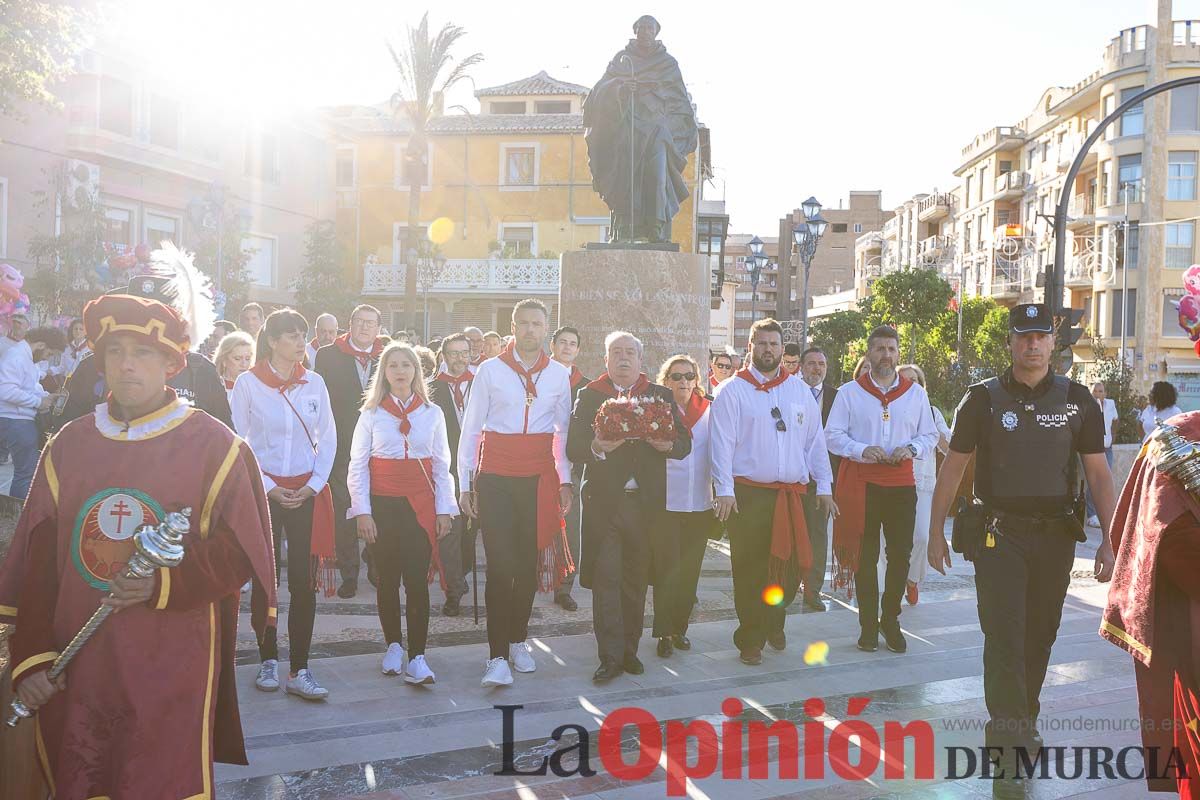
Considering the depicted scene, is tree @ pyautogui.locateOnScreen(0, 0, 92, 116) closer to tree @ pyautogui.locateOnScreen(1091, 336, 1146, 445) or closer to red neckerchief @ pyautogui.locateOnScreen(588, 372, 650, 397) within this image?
red neckerchief @ pyautogui.locateOnScreen(588, 372, 650, 397)

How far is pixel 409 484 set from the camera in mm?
6375

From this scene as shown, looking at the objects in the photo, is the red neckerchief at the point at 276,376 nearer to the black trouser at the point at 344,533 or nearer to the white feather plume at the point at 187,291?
the white feather plume at the point at 187,291

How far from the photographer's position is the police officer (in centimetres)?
513

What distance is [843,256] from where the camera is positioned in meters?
112

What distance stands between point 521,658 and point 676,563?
1.34 m

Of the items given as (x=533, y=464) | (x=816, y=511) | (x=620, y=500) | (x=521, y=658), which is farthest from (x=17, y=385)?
(x=816, y=511)

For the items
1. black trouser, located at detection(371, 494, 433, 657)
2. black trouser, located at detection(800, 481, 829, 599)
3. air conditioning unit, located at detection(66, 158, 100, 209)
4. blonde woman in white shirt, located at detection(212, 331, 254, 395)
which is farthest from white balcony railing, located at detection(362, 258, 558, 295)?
black trouser, located at detection(371, 494, 433, 657)

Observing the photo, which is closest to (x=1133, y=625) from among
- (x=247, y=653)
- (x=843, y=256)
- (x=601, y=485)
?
(x=601, y=485)

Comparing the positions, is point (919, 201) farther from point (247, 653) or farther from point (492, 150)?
point (247, 653)

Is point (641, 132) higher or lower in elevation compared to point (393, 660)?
higher

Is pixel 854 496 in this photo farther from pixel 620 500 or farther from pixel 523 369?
pixel 523 369

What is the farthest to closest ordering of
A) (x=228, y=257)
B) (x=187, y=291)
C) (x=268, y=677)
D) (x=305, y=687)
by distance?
1. (x=228, y=257)
2. (x=268, y=677)
3. (x=305, y=687)
4. (x=187, y=291)

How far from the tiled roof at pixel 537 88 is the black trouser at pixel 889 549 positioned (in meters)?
38.9

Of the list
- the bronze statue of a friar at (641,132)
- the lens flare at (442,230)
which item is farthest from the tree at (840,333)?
the bronze statue of a friar at (641,132)
